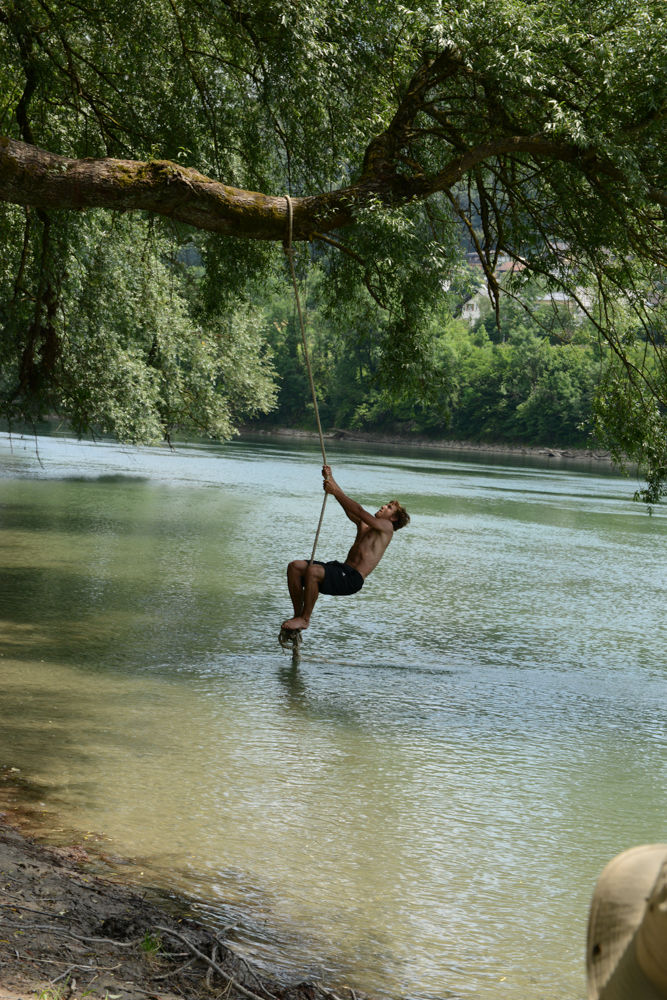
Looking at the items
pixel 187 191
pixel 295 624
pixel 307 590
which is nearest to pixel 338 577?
pixel 307 590

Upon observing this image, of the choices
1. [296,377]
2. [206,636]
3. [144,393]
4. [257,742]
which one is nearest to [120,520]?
[144,393]

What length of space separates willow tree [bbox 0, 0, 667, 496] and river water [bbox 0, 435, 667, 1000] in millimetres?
2747

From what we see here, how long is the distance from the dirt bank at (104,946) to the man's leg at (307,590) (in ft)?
16.4

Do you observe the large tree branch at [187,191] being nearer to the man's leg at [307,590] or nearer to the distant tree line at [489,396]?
the man's leg at [307,590]

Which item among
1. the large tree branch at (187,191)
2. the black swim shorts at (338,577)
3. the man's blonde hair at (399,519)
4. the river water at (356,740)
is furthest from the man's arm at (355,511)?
the large tree branch at (187,191)

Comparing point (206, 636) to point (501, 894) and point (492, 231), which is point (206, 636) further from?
point (501, 894)

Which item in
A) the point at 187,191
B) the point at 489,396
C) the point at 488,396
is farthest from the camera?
the point at 488,396

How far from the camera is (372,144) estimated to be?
26.6ft

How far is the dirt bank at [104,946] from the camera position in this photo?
377cm

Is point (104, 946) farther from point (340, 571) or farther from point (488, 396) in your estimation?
point (488, 396)

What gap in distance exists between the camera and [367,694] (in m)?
9.73

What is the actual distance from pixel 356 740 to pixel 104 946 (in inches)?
170

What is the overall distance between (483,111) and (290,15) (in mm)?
1687

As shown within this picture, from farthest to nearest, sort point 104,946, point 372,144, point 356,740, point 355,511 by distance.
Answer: point 355,511, point 356,740, point 372,144, point 104,946
